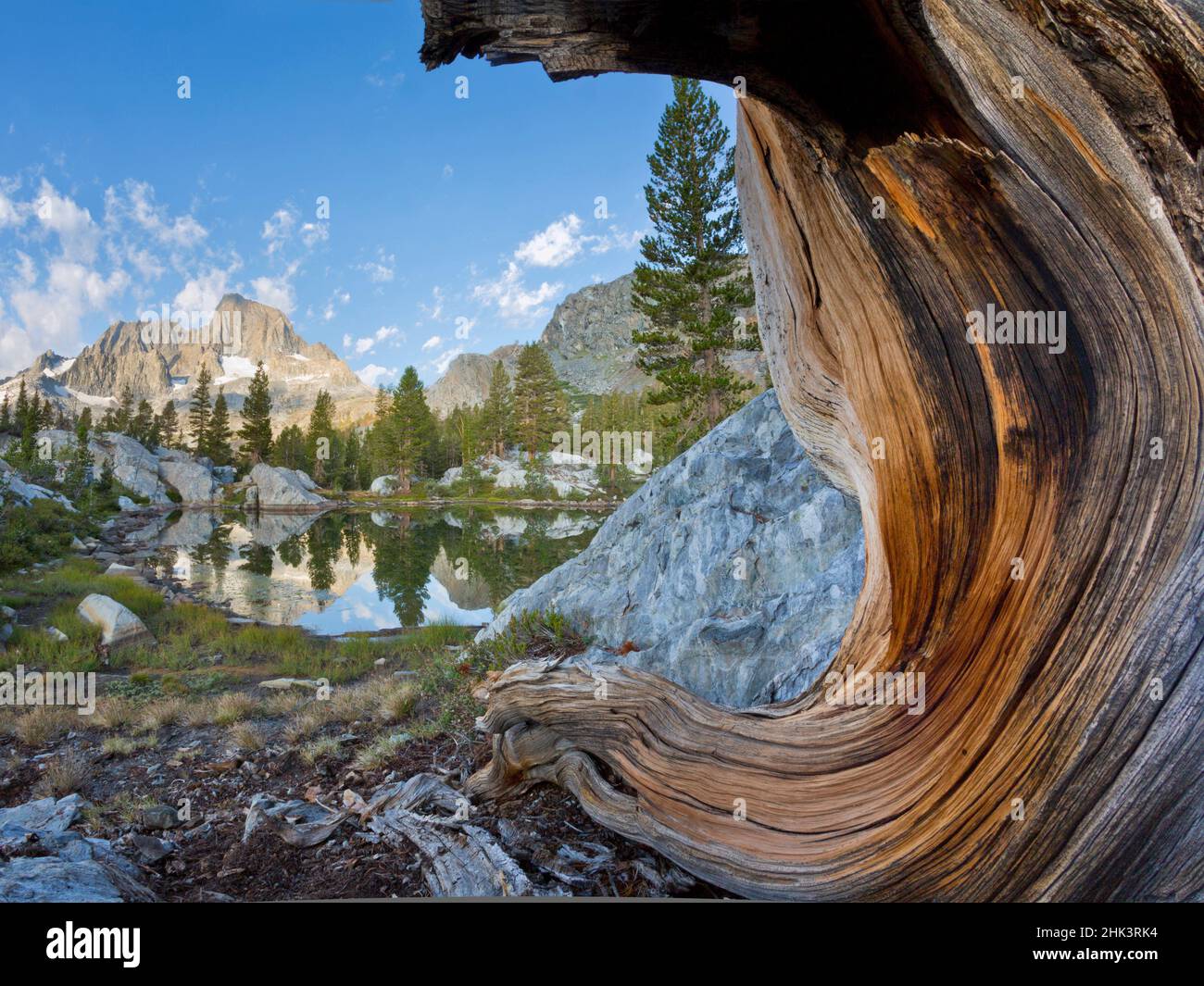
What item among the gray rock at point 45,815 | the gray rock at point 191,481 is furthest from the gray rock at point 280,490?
the gray rock at point 45,815

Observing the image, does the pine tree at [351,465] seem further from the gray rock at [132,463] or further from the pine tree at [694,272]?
the pine tree at [694,272]

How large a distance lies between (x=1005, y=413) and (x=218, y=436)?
80765 mm

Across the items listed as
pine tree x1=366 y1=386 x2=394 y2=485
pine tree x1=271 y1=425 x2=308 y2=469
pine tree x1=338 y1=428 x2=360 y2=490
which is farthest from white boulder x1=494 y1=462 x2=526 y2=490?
pine tree x1=271 y1=425 x2=308 y2=469

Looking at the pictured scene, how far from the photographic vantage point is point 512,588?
1892 cm

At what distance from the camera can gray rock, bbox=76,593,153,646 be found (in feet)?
37.9

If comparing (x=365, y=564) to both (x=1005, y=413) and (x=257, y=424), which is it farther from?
(x=257, y=424)

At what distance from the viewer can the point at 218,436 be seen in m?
68.2

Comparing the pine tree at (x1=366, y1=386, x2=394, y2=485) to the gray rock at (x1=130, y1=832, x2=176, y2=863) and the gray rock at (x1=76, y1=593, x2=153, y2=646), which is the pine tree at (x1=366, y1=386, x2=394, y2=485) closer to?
the gray rock at (x1=76, y1=593, x2=153, y2=646)

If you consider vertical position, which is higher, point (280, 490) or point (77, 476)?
point (280, 490)

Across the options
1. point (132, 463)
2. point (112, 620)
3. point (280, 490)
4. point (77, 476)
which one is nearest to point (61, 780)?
point (112, 620)

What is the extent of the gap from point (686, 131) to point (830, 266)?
932 inches
